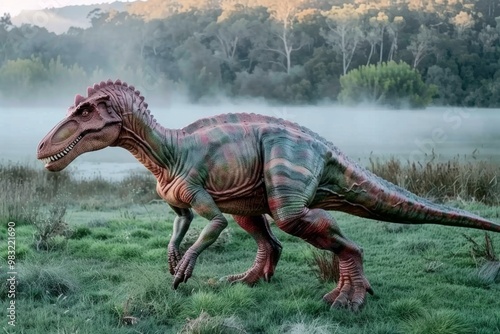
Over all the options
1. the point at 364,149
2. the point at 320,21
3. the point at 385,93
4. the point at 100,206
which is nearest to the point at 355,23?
the point at 320,21

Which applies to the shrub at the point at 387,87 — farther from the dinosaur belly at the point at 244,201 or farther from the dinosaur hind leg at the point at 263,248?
the dinosaur belly at the point at 244,201

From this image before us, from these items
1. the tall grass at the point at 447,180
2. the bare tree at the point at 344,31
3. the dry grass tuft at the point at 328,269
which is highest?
the bare tree at the point at 344,31

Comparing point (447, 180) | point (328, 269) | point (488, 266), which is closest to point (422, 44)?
point (447, 180)

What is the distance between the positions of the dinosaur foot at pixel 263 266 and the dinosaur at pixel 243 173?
59 cm

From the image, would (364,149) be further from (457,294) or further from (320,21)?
(457,294)

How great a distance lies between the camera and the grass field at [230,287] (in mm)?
3826

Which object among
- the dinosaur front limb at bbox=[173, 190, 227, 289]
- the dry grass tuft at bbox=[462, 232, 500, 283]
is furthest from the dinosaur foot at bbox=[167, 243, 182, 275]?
the dry grass tuft at bbox=[462, 232, 500, 283]

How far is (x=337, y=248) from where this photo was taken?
4.22 metres

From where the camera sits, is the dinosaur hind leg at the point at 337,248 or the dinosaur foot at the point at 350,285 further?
the dinosaur foot at the point at 350,285

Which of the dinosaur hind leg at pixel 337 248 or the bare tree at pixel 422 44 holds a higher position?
A: the bare tree at pixel 422 44

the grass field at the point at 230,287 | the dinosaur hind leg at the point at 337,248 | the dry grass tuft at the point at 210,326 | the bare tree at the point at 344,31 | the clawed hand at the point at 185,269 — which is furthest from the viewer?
the bare tree at the point at 344,31

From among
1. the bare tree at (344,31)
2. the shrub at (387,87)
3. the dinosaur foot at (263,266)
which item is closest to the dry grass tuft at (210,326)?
the dinosaur foot at (263,266)

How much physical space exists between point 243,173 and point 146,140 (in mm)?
637

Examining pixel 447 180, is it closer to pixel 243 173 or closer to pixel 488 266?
pixel 488 266
